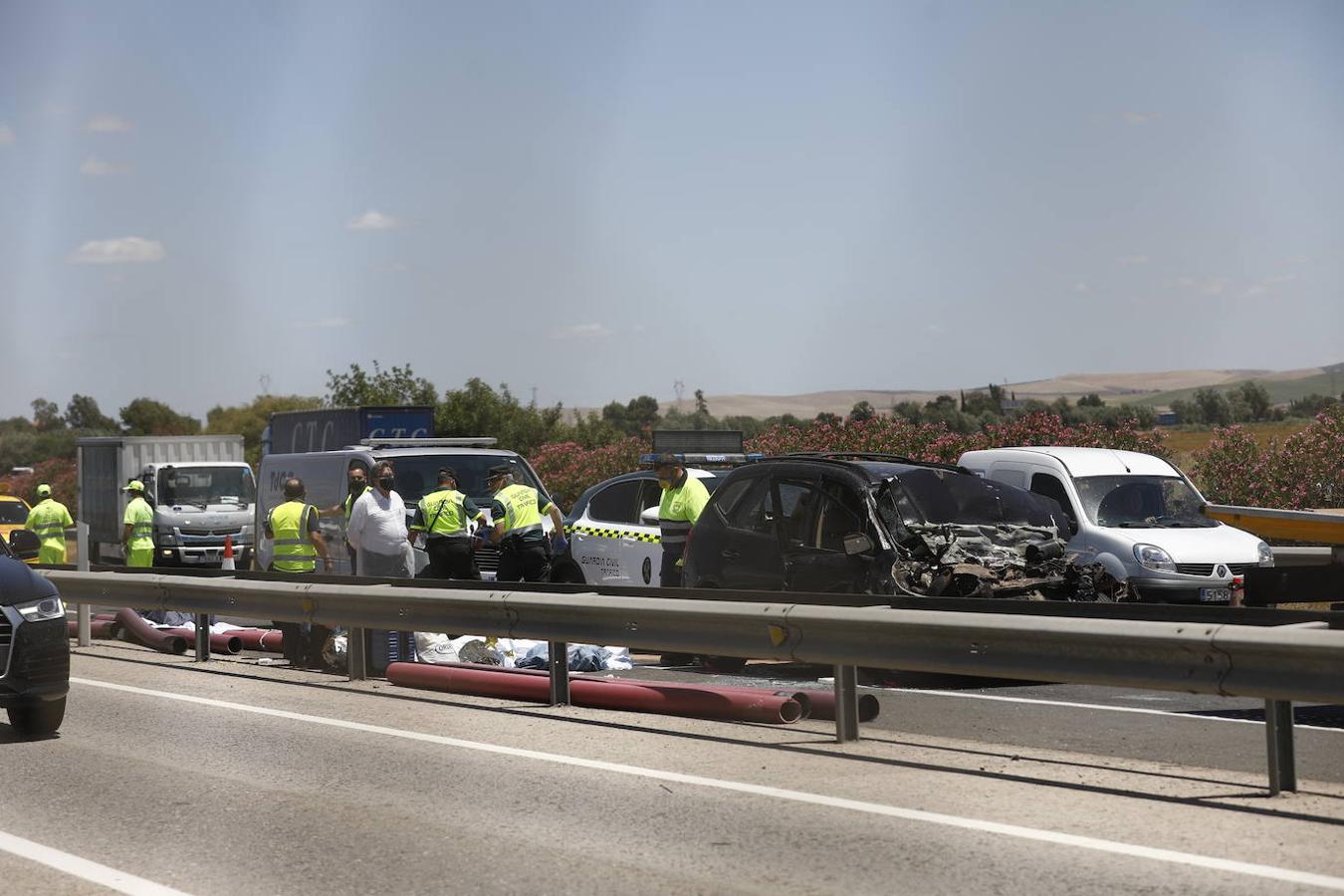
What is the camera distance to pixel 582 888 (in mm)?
6195

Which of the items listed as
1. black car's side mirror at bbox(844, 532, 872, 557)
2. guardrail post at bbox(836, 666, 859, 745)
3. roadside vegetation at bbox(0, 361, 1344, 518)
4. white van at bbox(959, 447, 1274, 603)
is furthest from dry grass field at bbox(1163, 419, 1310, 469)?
guardrail post at bbox(836, 666, 859, 745)

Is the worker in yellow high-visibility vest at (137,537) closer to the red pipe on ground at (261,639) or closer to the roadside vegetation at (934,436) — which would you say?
the red pipe on ground at (261,639)

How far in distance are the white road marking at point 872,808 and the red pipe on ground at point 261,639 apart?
4.05m

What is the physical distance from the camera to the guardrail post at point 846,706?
9367 millimetres

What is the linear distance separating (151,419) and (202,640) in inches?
3283

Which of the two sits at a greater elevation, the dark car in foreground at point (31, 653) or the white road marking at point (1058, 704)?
the dark car in foreground at point (31, 653)

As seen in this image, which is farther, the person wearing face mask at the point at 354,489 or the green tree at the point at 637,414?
the green tree at the point at 637,414

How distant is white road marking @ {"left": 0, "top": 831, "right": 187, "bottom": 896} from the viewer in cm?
637

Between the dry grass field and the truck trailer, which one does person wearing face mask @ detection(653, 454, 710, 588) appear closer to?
the truck trailer

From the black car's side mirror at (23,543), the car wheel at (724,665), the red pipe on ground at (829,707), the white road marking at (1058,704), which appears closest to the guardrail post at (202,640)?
the black car's side mirror at (23,543)

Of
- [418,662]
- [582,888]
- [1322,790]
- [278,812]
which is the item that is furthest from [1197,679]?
[418,662]

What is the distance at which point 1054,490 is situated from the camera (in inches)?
611

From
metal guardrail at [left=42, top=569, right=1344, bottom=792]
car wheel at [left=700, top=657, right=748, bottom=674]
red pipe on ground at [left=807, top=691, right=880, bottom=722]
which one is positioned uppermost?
metal guardrail at [left=42, top=569, right=1344, bottom=792]

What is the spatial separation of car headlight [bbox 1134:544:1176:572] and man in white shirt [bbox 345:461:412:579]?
674 cm
